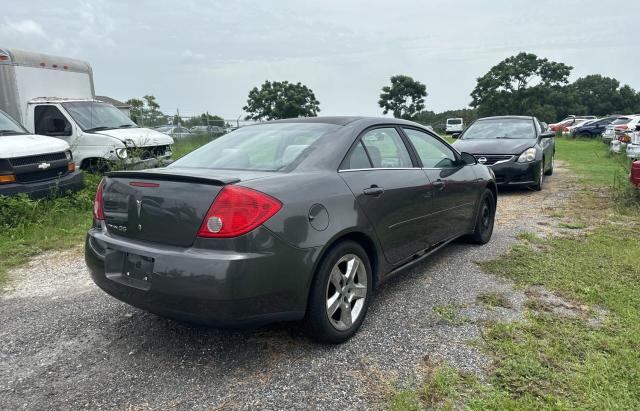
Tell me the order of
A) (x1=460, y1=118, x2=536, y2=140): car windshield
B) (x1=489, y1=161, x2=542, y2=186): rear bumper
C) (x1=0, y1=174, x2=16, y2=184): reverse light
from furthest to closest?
(x1=460, y1=118, x2=536, y2=140): car windshield → (x1=489, y1=161, x2=542, y2=186): rear bumper → (x1=0, y1=174, x2=16, y2=184): reverse light

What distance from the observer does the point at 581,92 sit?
276 ft

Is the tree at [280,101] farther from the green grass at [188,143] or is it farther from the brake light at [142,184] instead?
the brake light at [142,184]

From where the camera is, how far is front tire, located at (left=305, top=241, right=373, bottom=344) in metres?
2.88

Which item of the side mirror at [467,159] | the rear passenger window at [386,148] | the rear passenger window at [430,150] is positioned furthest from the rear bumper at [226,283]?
the side mirror at [467,159]

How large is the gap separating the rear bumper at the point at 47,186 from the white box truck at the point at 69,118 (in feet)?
3.81

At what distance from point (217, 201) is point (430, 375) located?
60.8 inches

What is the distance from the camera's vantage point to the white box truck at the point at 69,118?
29.2 ft

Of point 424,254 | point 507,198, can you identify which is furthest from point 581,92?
point 424,254

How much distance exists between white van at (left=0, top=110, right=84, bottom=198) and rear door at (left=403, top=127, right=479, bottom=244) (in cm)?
537

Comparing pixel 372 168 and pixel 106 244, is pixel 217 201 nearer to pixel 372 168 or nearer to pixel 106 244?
pixel 106 244

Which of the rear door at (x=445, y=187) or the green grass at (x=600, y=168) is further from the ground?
the rear door at (x=445, y=187)

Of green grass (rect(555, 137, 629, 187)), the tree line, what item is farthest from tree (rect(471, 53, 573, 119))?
green grass (rect(555, 137, 629, 187))

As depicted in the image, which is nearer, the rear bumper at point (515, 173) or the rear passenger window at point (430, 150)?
the rear passenger window at point (430, 150)

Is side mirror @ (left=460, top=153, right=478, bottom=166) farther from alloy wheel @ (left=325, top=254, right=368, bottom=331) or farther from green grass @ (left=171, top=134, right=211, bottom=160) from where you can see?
green grass @ (left=171, top=134, right=211, bottom=160)
